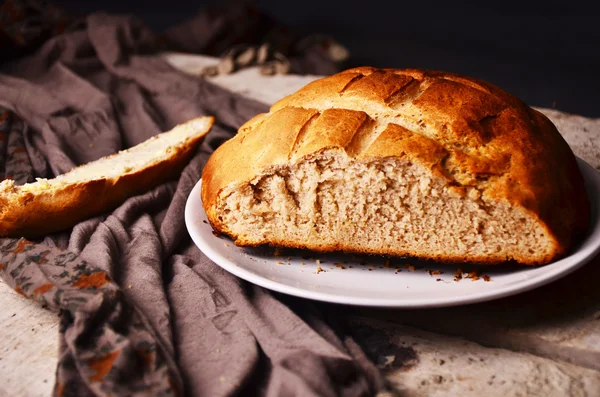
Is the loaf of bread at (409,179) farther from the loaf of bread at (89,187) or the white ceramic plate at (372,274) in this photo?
the loaf of bread at (89,187)

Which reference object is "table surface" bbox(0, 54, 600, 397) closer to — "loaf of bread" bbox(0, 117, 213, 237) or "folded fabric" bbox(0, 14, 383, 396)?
"folded fabric" bbox(0, 14, 383, 396)

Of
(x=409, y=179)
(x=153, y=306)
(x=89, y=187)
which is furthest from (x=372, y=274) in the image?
(x=89, y=187)

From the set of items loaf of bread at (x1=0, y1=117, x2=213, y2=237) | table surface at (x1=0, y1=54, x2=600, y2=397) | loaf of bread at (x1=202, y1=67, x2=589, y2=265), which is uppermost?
loaf of bread at (x1=202, y1=67, x2=589, y2=265)

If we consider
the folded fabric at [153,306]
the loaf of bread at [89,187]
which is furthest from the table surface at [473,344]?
the loaf of bread at [89,187]

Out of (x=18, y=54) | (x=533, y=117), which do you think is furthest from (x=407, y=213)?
(x=18, y=54)

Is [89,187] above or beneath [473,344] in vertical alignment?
beneath

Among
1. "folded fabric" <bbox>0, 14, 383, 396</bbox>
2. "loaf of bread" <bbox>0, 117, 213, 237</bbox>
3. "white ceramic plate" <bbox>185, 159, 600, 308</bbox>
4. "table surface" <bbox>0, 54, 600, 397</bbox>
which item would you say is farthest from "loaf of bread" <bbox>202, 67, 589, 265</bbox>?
"loaf of bread" <bbox>0, 117, 213, 237</bbox>

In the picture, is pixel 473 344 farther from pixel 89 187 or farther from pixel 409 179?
pixel 89 187
